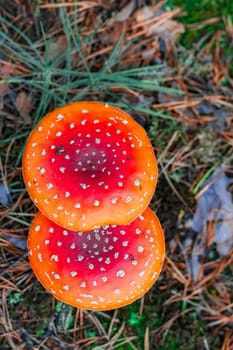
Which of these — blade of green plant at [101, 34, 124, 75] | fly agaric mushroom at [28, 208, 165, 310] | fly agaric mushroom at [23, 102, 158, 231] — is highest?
blade of green plant at [101, 34, 124, 75]

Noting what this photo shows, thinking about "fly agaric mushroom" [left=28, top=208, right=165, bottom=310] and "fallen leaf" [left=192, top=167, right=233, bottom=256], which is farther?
"fallen leaf" [left=192, top=167, right=233, bottom=256]

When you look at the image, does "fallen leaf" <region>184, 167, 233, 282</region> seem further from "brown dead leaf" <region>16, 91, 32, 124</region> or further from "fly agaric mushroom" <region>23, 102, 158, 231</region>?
"brown dead leaf" <region>16, 91, 32, 124</region>

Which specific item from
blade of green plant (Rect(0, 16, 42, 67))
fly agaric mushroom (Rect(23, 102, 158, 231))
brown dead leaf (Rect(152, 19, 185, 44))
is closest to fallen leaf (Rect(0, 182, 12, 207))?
fly agaric mushroom (Rect(23, 102, 158, 231))

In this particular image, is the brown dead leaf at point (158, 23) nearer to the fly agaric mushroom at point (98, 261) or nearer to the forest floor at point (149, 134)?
the forest floor at point (149, 134)

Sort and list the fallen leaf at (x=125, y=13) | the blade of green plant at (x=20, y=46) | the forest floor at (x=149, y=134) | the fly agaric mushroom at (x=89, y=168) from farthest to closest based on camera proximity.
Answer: the fallen leaf at (x=125, y=13)
the blade of green plant at (x=20, y=46)
the forest floor at (x=149, y=134)
the fly agaric mushroom at (x=89, y=168)

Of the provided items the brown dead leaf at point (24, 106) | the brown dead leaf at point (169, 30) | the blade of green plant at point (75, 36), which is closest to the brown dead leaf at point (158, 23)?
the brown dead leaf at point (169, 30)

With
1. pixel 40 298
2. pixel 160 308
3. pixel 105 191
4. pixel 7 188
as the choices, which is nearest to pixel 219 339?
pixel 160 308
